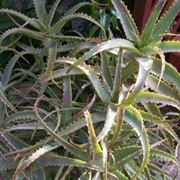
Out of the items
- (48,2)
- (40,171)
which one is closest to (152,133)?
(40,171)

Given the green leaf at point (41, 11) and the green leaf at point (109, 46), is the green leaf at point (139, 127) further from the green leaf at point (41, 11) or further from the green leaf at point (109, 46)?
the green leaf at point (41, 11)

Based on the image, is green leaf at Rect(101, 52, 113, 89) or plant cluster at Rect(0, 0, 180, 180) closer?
plant cluster at Rect(0, 0, 180, 180)

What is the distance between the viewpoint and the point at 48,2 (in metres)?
1.52

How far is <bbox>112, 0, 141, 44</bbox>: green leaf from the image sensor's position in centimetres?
117

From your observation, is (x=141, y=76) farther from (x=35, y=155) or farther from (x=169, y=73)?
(x=35, y=155)

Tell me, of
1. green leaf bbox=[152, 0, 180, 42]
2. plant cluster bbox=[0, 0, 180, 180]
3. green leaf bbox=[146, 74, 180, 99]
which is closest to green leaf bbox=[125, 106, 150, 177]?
plant cluster bbox=[0, 0, 180, 180]

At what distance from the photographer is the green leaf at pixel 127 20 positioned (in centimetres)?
117

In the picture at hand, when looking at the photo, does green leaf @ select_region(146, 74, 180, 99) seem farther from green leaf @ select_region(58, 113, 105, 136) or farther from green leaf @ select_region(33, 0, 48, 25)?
green leaf @ select_region(33, 0, 48, 25)

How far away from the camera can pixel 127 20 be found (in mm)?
1180

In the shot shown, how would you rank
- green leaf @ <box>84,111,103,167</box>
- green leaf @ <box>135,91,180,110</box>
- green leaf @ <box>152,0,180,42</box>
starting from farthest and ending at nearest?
green leaf @ <box>152,0,180,42</box> < green leaf @ <box>135,91,180,110</box> < green leaf @ <box>84,111,103,167</box>

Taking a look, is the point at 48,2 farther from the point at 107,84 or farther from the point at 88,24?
the point at 107,84

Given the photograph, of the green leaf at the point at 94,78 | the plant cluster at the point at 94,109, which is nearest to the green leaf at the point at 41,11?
the plant cluster at the point at 94,109

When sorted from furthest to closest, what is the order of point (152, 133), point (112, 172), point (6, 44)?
point (6, 44) < point (152, 133) < point (112, 172)

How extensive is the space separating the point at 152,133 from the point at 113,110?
19cm
